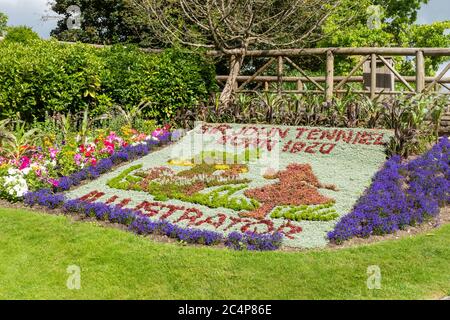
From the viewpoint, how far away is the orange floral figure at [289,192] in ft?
27.0

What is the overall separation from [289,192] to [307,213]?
841 mm

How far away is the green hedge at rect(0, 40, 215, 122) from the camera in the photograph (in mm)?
12656

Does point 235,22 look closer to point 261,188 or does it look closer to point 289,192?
point 261,188

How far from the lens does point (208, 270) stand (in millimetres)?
6203

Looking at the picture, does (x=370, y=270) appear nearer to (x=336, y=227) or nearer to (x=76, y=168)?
(x=336, y=227)

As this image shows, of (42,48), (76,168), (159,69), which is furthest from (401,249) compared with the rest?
(42,48)

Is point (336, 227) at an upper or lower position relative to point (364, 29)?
lower

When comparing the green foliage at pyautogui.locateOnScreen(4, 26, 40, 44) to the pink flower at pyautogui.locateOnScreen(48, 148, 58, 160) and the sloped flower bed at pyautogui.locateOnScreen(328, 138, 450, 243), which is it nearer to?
the pink flower at pyautogui.locateOnScreen(48, 148, 58, 160)

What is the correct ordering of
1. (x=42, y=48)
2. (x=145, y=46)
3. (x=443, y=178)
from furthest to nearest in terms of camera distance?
(x=145, y=46), (x=42, y=48), (x=443, y=178)

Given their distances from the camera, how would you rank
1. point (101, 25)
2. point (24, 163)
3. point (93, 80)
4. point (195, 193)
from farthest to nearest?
point (101, 25), point (93, 80), point (24, 163), point (195, 193)

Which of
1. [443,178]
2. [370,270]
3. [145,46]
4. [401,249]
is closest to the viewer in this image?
[370,270]

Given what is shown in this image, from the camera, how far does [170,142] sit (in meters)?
11.7

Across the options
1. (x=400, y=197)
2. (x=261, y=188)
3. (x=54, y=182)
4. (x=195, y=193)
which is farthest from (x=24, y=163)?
(x=400, y=197)
